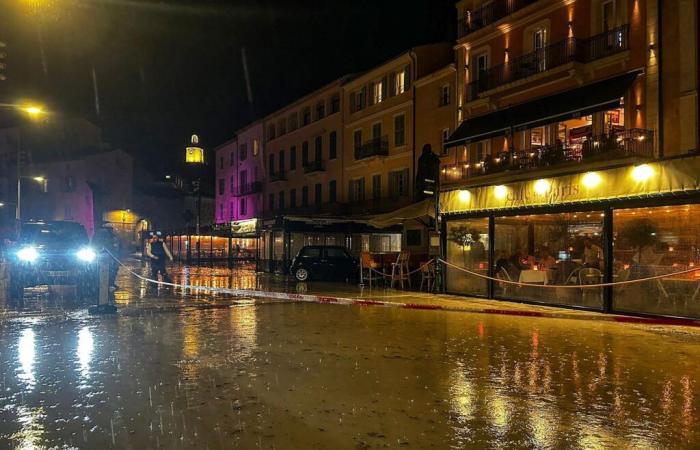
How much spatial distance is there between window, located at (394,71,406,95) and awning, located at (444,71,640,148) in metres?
10.0

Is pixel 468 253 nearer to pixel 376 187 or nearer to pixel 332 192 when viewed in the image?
pixel 376 187

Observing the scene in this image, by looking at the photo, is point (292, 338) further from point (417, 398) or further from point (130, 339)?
point (417, 398)

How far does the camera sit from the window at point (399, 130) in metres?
32.5

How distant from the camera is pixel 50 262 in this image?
51.5 ft

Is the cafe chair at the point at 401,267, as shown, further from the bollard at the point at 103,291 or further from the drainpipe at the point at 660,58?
the bollard at the point at 103,291

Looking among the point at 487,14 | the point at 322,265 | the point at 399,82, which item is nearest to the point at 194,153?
the point at 399,82

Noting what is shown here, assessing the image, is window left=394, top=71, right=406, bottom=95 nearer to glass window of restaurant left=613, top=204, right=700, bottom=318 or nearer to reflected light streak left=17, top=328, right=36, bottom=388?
glass window of restaurant left=613, top=204, right=700, bottom=318

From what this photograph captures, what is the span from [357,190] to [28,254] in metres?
24.3

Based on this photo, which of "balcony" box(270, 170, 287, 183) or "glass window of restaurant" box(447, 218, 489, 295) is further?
"balcony" box(270, 170, 287, 183)

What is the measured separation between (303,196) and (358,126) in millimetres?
9788

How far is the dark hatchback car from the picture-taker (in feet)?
80.1

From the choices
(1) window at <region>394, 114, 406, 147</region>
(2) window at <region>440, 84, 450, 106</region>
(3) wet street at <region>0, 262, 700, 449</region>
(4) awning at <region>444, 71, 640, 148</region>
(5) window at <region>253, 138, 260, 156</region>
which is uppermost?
(5) window at <region>253, 138, 260, 156</region>

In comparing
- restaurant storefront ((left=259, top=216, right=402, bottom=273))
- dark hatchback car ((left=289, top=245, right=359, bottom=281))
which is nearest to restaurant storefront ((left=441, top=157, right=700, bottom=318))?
restaurant storefront ((left=259, top=216, right=402, bottom=273))

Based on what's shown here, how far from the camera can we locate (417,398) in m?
5.82
